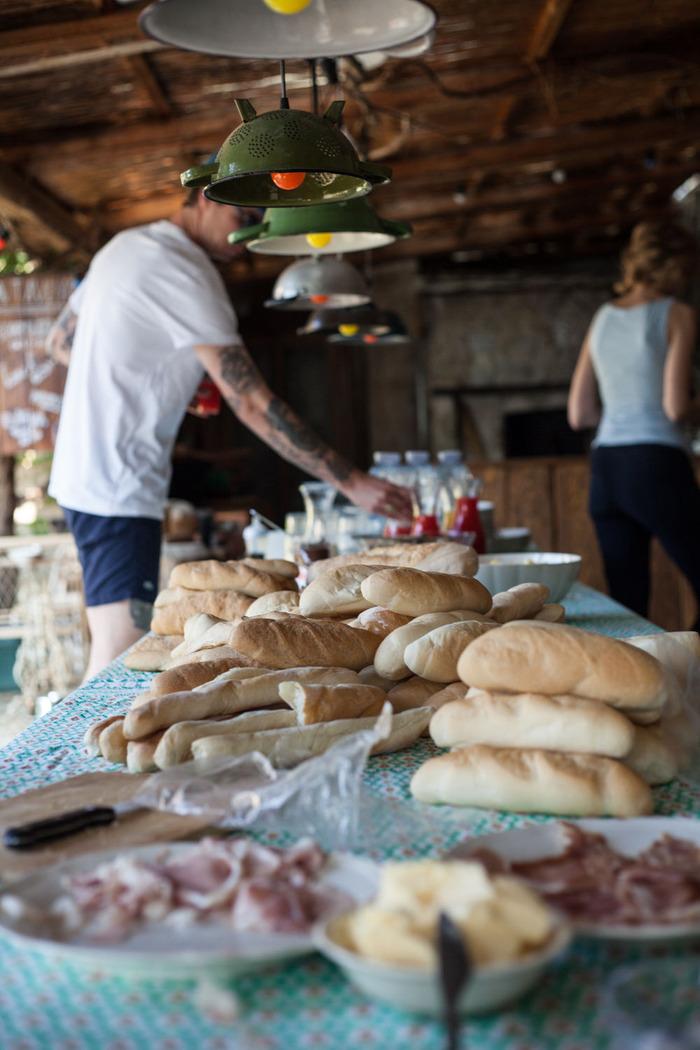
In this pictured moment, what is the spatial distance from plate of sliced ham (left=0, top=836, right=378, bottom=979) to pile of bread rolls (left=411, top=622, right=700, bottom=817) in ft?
0.96

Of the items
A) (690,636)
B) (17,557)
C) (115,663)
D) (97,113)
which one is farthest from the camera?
(17,557)

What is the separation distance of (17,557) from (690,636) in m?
5.75

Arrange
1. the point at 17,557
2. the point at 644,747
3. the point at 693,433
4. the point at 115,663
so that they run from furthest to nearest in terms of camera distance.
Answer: the point at 693,433, the point at 17,557, the point at 115,663, the point at 644,747

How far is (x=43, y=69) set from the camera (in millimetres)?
4781

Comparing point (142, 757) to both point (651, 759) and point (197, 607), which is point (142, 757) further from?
A: point (197, 607)

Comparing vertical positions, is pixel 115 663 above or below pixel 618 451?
below

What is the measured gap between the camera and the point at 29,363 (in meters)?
6.43

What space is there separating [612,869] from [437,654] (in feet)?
2.00

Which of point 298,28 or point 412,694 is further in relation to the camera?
point 298,28

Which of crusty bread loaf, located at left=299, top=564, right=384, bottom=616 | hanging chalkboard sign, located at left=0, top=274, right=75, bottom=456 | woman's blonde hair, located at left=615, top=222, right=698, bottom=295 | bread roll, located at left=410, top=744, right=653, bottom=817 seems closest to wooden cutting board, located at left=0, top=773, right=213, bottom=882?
bread roll, located at left=410, top=744, right=653, bottom=817

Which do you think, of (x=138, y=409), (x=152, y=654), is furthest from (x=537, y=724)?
(x=138, y=409)

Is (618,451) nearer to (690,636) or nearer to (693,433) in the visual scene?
(690,636)

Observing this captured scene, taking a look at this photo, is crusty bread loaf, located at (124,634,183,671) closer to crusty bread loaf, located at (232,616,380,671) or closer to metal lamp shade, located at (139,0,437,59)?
crusty bread loaf, located at (232,616,380,671)

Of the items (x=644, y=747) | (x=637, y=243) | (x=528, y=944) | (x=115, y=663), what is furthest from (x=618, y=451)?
(x=528, y=944)
